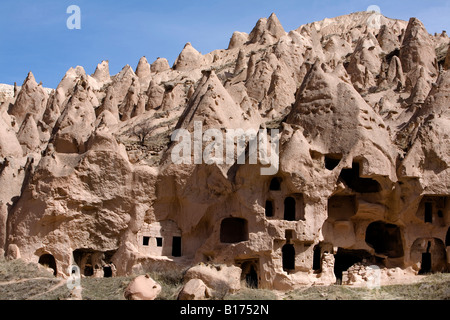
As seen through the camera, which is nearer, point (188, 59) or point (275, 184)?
point (275, 184)

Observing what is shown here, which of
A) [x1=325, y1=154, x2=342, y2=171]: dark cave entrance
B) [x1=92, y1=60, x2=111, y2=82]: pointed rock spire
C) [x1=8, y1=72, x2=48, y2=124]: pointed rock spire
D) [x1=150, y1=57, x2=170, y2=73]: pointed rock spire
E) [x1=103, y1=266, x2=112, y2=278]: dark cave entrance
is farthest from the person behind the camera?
[x1=92, y1=60, x2=111, y2=82]: pointed rock spire

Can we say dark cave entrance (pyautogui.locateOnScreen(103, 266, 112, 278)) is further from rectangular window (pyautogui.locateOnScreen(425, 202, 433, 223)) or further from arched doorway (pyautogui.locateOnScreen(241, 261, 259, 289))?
rectangular window (pyautogui.locateOnScreen(425, 202, 433, 223))

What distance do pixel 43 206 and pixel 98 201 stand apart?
2005 mm

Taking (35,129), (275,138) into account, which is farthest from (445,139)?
(35,129)

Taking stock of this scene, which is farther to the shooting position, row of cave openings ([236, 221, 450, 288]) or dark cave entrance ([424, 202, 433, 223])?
dark cave entrance ([424, 202, 433, 223])

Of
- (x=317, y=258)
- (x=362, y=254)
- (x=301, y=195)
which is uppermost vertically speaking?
(x=301, y=195)

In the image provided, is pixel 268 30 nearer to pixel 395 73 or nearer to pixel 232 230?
pixel 395 73

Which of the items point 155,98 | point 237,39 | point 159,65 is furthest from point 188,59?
point 155,98

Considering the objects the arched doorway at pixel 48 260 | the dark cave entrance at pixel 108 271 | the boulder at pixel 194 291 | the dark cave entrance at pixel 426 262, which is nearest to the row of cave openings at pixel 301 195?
the dark cave entrance at pixel 426 262

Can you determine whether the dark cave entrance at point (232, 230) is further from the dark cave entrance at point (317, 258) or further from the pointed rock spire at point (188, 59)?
the pointed rock spire at point (188, 59)

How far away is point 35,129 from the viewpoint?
1545 inches

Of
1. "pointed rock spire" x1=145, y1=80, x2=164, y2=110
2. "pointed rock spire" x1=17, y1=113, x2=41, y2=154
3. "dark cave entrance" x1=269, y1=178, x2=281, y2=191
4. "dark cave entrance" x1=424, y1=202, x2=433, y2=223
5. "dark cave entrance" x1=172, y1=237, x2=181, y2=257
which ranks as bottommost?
"dark cave entrance" x1=172, y1=237, x2=181, y2=257

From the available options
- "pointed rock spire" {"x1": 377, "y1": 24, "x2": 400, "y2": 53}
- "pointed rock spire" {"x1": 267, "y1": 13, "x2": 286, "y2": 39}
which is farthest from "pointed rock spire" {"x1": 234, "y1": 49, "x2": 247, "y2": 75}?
"pointed rock spire" {"x1": 377, "y1": 24, "x2": 400, "y2": 53}

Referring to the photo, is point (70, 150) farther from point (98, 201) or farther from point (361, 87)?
point (361, 87)
